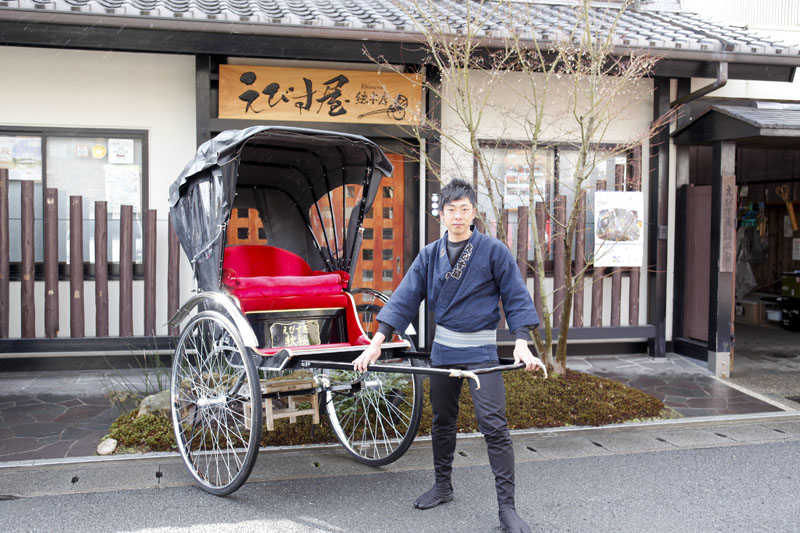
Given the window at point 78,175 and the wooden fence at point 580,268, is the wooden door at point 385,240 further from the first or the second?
the window at point 78,175

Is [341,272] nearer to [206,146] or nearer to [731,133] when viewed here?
[206,146]

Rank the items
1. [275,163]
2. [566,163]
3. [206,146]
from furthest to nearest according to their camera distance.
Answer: [566,163], [275,163], [206,146]

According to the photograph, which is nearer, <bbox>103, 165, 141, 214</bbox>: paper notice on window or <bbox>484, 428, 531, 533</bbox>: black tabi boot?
<bbox>484, 428, 531, 533</bbox>: black tabi boot

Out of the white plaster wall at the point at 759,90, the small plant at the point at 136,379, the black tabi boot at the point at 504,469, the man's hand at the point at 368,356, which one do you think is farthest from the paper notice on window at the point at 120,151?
the white plaster wall at the point at 759,90

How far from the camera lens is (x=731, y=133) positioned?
7504 millimetres

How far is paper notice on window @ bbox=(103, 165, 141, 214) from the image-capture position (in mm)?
7844

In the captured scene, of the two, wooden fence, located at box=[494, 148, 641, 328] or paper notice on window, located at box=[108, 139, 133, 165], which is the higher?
paper notice on window, located at box=[108, 139, 133, 165]

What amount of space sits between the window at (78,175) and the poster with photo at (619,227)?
18.3 feet

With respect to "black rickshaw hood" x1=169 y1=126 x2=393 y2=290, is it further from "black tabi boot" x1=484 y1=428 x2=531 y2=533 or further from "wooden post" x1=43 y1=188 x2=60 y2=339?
"wooden post" x1=43 y1=188 x2=60 y2=339

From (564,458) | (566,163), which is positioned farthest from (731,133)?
(564,458)

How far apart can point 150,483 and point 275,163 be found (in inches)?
112

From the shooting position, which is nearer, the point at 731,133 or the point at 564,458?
the point at 564,458

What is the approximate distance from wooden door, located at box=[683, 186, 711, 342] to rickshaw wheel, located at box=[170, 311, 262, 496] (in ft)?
20.0

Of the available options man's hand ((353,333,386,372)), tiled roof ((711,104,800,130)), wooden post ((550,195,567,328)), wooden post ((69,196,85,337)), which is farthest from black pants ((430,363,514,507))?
tiled roof ((711,104,800,130))
